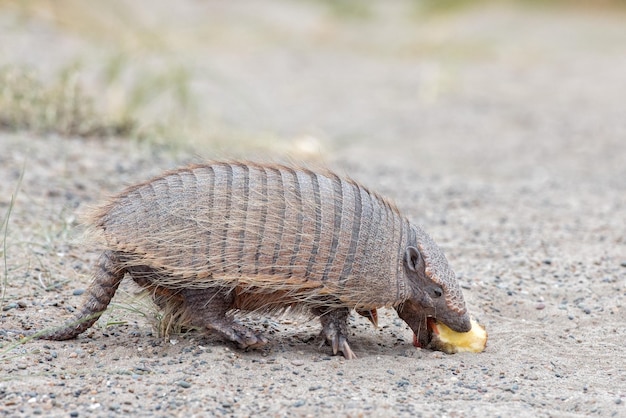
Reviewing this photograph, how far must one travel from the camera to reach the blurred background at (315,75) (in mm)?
9625

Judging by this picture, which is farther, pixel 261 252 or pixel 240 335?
pixel 240 335

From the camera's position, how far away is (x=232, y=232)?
444 centimetres

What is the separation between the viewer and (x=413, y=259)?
185 inches

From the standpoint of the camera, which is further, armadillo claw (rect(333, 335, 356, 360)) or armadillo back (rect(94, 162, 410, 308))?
armadillo claw (rect(333, 335, 356, 360))

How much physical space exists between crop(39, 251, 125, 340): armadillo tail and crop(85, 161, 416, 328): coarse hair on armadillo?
0.09 meters

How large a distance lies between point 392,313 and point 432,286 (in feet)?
3.04

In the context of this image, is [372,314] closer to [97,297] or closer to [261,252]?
[261,252]

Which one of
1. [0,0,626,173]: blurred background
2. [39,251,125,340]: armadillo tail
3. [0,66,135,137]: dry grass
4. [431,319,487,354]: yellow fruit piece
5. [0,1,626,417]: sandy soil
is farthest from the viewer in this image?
[0,0,626,173]: blurred background

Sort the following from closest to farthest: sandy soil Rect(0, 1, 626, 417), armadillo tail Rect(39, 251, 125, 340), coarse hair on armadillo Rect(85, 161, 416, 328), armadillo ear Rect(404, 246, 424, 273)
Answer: sandy soil Rect(0, 1, 626, 417) < coarse hair on armadillo Rect(85, 161, 416, 328) < armadillo tail Rect(39, 251, 125, 340) < armadillo ear Rect(404, 246, 424, 273)

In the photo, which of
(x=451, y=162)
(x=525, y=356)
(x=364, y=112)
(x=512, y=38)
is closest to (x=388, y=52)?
(x=512, y=38)

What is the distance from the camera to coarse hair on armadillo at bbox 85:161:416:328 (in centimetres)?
443

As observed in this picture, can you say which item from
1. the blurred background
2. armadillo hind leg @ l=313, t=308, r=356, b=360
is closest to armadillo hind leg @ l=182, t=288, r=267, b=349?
armadillo hind leg @ l=313, t=308, r=356, b=360

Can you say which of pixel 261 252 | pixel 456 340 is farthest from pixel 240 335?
pixel 456 340

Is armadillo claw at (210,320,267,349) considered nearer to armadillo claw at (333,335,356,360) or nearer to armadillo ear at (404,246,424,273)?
armadillo claw at (333,335,356,360)
